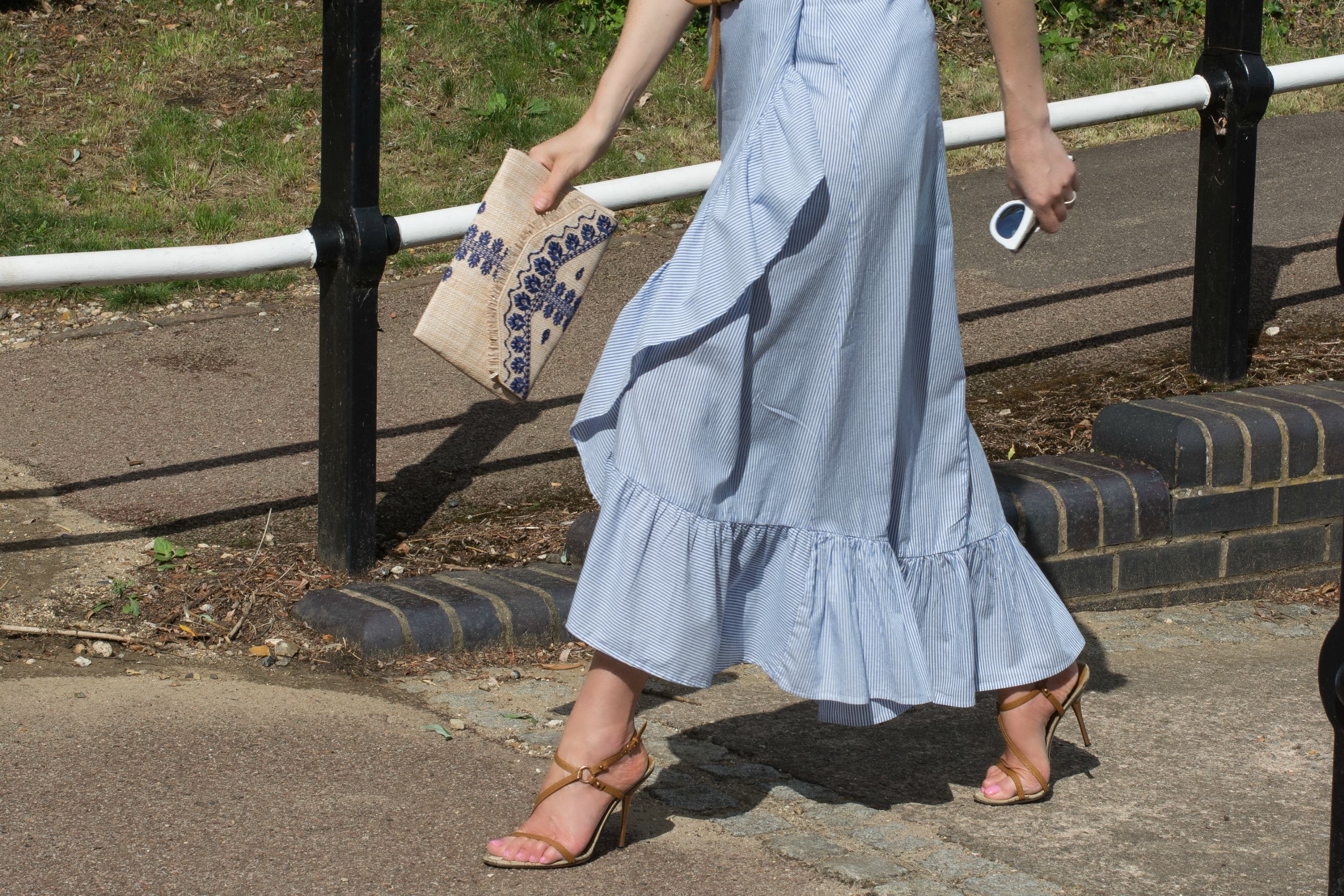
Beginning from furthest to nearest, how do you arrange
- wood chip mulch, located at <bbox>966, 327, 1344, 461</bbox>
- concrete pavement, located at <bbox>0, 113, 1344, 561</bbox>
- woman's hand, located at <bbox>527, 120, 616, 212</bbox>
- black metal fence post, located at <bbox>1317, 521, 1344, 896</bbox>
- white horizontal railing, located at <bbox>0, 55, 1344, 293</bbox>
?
1. wood chip mulch, located at <bbox>966, 327, 1344, 461</bbox>
2. concrete pavement, located at <bbox>0, 113, 1344, 561</bbox>
3. white horizontal railing, located at <bbox>0, 55, 1344, 293</bbox>
4. woman's hand, located at <bbox>527, 120, 616, 212</bbox>
5. black metal fence post, located at <bbox>1317, 521, 1344, 896</bbox>

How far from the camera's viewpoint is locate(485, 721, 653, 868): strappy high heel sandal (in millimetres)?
2244

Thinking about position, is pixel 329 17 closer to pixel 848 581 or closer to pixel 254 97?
pixel 848 581

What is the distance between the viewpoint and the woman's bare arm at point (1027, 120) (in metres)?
2.21

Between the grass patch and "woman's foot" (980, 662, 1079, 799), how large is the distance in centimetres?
383

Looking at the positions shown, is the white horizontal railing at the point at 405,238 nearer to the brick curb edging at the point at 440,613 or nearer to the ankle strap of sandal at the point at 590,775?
the brick curb edging at the point at 440,613

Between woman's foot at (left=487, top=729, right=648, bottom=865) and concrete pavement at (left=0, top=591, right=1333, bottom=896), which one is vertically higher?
woman's foot at (left=487, top=729, right=648, bottom=865)

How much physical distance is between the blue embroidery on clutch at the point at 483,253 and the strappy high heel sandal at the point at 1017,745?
1.12 meters

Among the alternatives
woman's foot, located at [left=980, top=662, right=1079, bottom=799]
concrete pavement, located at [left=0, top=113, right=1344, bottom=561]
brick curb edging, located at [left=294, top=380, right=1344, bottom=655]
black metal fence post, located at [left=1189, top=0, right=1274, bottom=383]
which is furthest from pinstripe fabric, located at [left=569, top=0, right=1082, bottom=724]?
black metal fence post, located at [left=1189, top=0, right=1274, bottom=383]

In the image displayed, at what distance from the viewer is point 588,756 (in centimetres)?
226

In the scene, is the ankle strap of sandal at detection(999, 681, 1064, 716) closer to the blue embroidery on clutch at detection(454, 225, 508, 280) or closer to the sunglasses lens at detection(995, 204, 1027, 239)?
the sunglasses lens at detection(995, 204, 1027, 239)

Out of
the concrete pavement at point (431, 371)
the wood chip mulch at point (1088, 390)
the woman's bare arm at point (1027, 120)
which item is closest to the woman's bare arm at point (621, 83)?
the woman's bare arm at point (1027, 120)

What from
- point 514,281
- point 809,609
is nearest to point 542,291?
point 514,281

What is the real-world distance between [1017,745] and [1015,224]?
87cm

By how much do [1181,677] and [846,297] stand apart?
144cm
